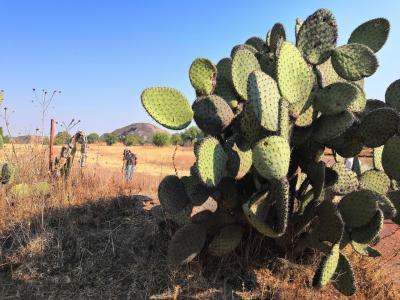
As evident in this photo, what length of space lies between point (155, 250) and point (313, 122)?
1671 mm

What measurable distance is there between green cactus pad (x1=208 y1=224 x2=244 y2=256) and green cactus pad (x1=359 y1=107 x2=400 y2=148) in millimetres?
1161

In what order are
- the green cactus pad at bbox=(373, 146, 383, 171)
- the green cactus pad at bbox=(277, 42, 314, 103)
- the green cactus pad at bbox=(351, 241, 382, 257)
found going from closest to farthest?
the green cactus pad at bbox=(277, 42, 314, 103)
the green cactus pad at bbox=(351, 241, 382, 257)
the green cactus pad at bbox=(373, 146, 383, 171)

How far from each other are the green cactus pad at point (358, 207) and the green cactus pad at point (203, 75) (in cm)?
128

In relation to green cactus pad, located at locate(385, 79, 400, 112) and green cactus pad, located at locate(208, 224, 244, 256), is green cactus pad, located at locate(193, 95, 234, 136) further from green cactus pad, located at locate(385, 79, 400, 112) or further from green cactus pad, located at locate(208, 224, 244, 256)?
green cactus pad, located at locate(385, 79, 400, 112)

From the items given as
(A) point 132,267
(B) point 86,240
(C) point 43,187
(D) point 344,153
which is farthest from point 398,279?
(C) point 43,187

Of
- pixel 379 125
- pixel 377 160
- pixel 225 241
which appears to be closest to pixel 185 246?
pixel 225 241

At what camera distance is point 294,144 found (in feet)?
10.7

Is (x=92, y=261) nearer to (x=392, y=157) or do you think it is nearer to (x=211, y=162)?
(x=211, y=162)

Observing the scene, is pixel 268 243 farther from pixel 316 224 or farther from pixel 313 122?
pixel 313 122


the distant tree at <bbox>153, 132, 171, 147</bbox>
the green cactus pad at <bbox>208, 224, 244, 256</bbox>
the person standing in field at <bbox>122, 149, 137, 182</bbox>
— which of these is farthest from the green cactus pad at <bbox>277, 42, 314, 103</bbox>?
the distant tree at <bbox>153, 132, 171, 147</bbox>

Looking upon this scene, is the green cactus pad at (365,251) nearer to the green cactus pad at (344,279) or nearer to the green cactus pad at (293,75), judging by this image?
the green cactus pad at (344,279)

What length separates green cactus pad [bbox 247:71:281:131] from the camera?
107 inches

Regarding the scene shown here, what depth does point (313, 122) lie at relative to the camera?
128 inches

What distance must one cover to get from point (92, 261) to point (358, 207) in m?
2.11
